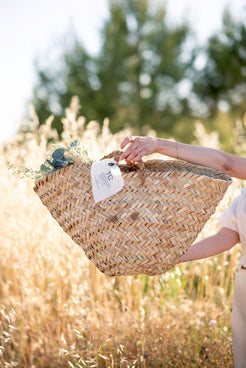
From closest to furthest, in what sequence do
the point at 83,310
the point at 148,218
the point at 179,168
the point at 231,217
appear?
1. the point at 148,218
2. the point at 179,168
3. the point at 231,217
4. the point at 83,310

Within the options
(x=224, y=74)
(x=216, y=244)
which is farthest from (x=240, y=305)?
(x=224, y=74)

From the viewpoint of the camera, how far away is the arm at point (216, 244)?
1.53m

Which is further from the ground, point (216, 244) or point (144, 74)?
point (144, 74)

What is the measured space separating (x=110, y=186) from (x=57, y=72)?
13854mm

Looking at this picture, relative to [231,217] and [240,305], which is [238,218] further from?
[240,305]

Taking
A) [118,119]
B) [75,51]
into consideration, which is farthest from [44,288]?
[75,51]

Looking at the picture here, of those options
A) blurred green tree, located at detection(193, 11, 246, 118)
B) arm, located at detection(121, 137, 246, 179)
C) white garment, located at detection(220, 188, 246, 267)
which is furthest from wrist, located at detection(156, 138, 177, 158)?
blurred green tree, located at detection(193, 11, 246, 118)

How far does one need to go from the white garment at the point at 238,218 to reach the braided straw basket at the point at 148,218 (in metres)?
0.22

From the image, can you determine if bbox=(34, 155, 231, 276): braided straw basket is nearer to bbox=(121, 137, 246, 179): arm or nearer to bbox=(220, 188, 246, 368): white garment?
bbox=(121, 137, 246, 179): arm

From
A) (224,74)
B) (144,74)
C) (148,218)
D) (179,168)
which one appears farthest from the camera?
(224,74)

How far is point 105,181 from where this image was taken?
1243 millimetres

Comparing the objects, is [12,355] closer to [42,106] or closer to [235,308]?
[235,308]

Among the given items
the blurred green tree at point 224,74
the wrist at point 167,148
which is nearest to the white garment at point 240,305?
the wrist at point 167,148

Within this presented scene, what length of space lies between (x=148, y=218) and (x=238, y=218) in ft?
1.42
